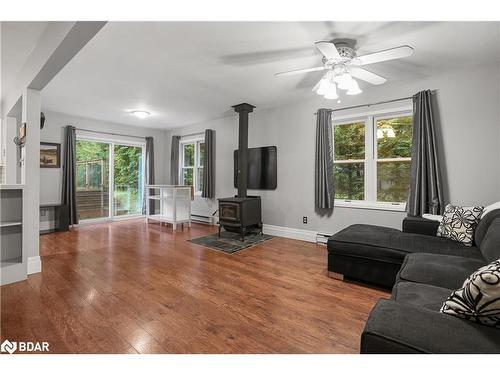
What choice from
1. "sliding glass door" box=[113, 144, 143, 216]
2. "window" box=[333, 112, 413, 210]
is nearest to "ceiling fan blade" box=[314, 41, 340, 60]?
"window" box=[333, 112, 413, 210]

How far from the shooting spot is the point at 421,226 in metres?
2.88

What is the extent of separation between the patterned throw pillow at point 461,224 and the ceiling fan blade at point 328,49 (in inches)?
78.1

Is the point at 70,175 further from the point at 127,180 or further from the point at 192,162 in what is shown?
the point at 192,162

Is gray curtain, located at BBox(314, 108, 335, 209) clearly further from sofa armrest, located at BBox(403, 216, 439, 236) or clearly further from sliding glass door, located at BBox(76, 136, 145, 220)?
sliding glass door, located at BBox(76, 136, 145, 220)

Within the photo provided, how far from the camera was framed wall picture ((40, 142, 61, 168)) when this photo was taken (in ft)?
16.7

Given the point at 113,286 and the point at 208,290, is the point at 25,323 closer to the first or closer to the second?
the point at 113,286

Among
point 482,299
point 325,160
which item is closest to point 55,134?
point 325,160

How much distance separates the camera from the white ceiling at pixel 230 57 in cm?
228

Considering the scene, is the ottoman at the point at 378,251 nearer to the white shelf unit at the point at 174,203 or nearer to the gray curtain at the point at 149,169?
the white shelf unit at the point at 174,203

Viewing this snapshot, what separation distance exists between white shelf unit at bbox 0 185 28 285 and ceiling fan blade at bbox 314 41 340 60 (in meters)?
3.22

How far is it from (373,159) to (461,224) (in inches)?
62.7

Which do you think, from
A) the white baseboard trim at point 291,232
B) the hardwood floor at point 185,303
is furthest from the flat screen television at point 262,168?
the hardwood floor at point 185,303
